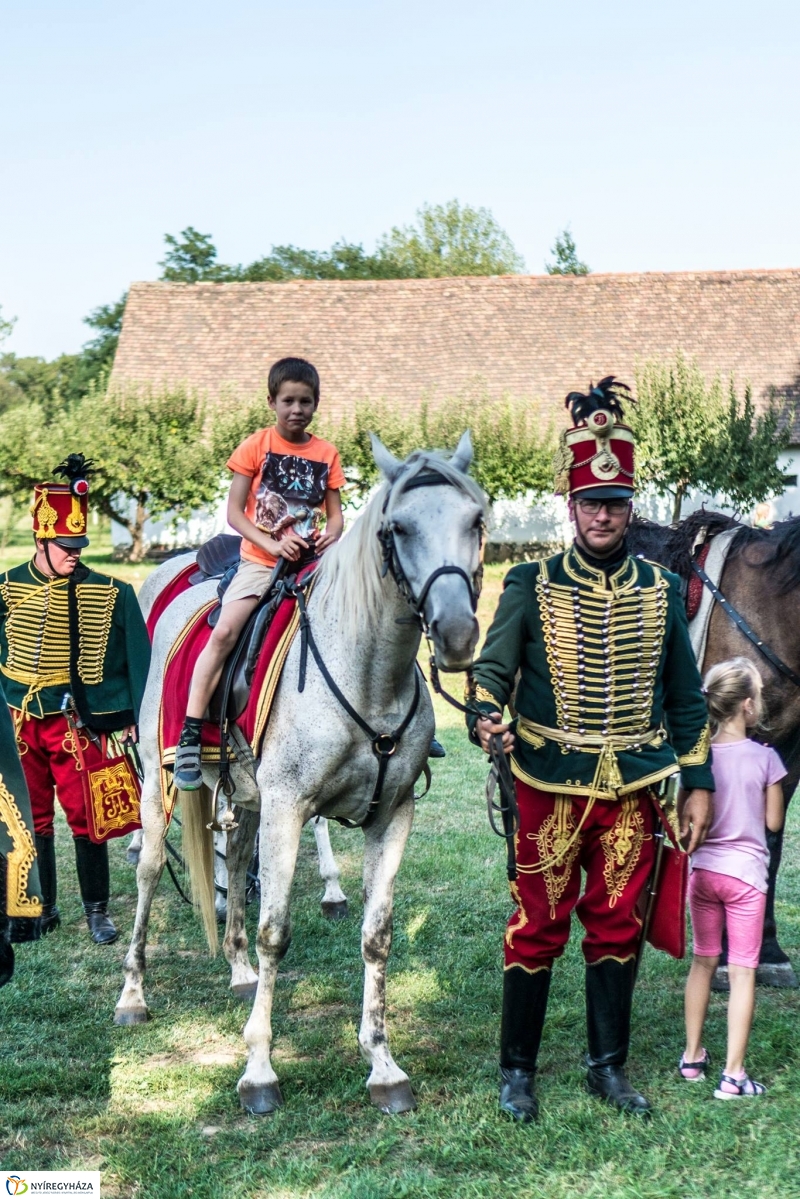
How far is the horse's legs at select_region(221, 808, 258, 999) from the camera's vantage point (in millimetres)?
5434

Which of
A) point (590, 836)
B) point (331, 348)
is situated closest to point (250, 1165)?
point (590, 836)

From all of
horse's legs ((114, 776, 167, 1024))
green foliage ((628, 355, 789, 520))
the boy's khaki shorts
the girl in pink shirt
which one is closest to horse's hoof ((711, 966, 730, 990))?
the girl in pink shirt

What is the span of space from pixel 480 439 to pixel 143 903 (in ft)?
68.5

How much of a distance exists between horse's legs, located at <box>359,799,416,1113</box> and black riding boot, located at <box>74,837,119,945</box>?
7.47 feet

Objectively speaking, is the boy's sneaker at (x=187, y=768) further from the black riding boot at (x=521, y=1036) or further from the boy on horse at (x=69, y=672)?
the black riding boot at (x=521, y=1036)

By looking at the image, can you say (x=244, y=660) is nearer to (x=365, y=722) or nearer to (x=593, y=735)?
(x=365, y=722)

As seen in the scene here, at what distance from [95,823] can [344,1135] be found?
8.49 ft

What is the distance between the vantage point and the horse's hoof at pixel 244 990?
5.37 meters

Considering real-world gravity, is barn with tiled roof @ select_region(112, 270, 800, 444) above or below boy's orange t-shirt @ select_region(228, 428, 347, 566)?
above

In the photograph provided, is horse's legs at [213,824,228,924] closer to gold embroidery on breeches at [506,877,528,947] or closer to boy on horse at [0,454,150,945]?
boy on horse at [0,454,150,945]

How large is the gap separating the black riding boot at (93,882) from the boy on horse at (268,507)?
1576 mm

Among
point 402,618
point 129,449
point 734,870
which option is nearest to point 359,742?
point 402,618

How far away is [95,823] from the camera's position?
20.0 feet

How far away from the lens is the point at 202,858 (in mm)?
5582
